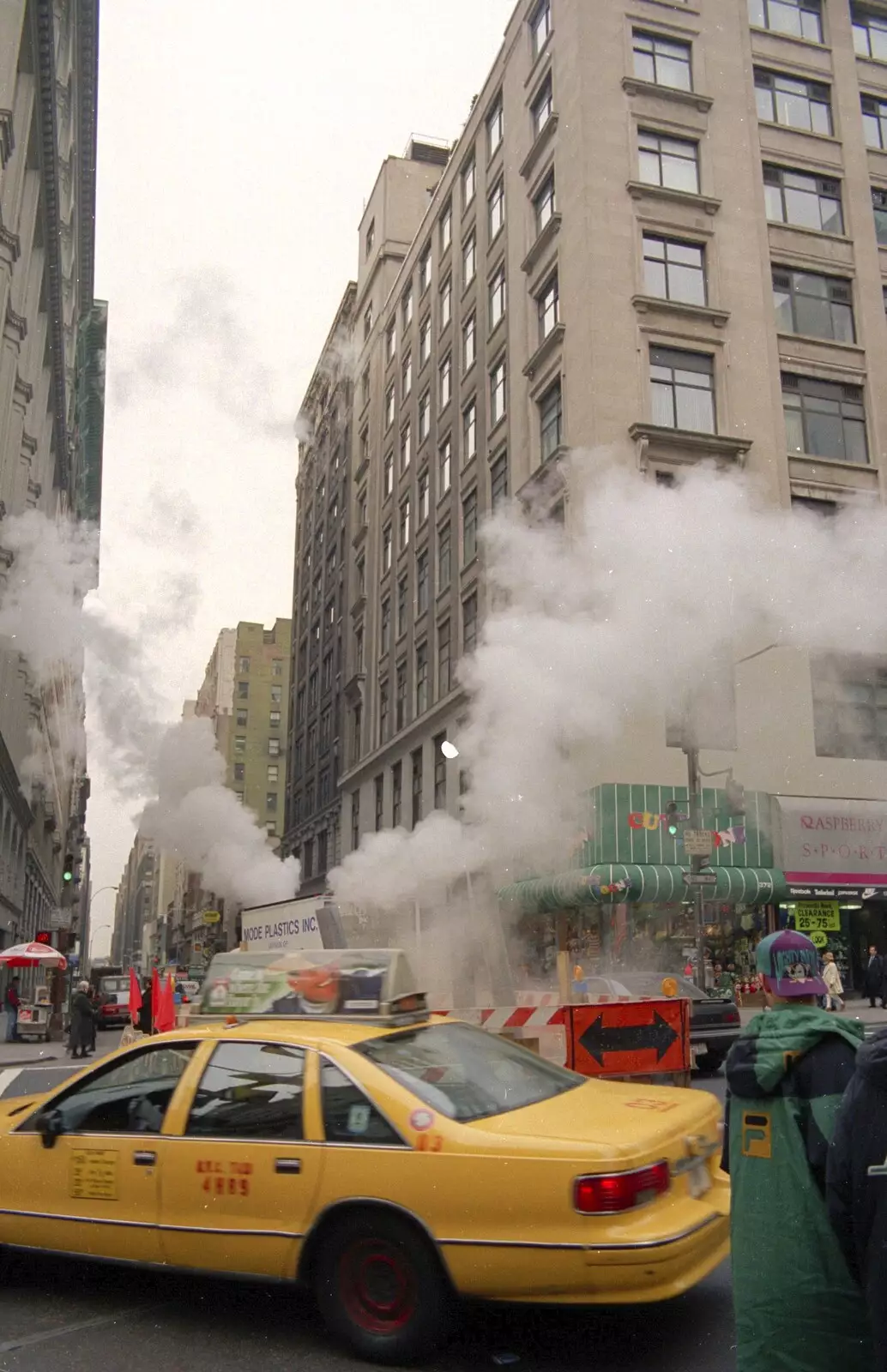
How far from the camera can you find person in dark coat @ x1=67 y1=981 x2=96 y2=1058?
18891 millimetres

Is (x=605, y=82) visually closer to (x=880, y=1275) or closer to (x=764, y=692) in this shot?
(x=764, y=692)

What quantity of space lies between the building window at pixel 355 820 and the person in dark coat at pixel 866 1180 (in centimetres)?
3821

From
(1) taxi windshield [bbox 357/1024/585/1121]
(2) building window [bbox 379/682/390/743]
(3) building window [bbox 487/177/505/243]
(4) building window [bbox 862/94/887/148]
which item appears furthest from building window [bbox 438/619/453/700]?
(1) taxi windshield [bbox 357/1024/585/1121]

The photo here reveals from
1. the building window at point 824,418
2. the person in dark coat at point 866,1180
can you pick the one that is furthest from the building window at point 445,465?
the person in dark coat at point 866,1180

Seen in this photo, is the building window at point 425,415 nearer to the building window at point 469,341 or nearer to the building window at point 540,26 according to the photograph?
the building window at point 469,341

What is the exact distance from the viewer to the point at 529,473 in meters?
27.3

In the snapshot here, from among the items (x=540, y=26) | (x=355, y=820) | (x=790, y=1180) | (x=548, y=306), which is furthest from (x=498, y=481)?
(x=790, y=1180)

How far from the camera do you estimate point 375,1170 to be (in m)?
4.14

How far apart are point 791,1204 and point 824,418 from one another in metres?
26.0

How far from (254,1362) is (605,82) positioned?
28.1 m

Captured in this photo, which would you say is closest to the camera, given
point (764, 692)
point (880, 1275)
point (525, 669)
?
point (880, 1275)

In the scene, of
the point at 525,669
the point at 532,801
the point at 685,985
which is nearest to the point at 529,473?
the point at 525,669

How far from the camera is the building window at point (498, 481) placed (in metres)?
29.3

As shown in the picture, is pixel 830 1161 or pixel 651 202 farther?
pixel 651 202
